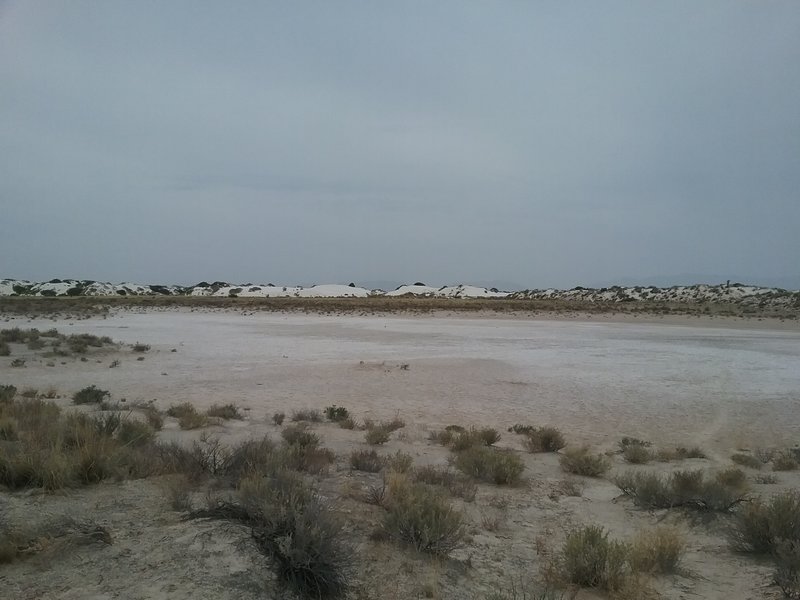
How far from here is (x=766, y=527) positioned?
496cm

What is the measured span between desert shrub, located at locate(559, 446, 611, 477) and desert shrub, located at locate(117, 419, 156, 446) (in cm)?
615

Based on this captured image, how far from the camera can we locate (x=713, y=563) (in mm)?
4812

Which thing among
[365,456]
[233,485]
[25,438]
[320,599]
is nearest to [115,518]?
[233,485]

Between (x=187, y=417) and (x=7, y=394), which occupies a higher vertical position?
(x=7, y=394)

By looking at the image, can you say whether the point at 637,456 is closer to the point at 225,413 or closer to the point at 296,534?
the point at 296,534

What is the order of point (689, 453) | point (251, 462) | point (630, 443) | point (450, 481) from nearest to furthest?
Result: point (251, 462), point (450, 481), point (689, 453), point (630, 443)

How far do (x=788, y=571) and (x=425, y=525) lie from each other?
279 centimetres

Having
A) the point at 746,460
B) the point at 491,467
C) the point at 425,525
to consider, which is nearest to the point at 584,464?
the point at 491,467

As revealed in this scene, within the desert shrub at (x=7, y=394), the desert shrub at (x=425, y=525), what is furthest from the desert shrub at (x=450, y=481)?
the desert shrub at (x=7, y=394)

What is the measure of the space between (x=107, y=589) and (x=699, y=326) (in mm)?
42223

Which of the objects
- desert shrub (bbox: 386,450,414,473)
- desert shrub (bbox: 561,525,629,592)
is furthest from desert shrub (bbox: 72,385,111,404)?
desert shrub (bbox: 561,525,629,592)

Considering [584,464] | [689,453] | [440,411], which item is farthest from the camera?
[440,411]

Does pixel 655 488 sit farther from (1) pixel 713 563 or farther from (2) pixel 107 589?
(2) pixel 107 589

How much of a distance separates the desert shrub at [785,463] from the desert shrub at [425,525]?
5837 mm
